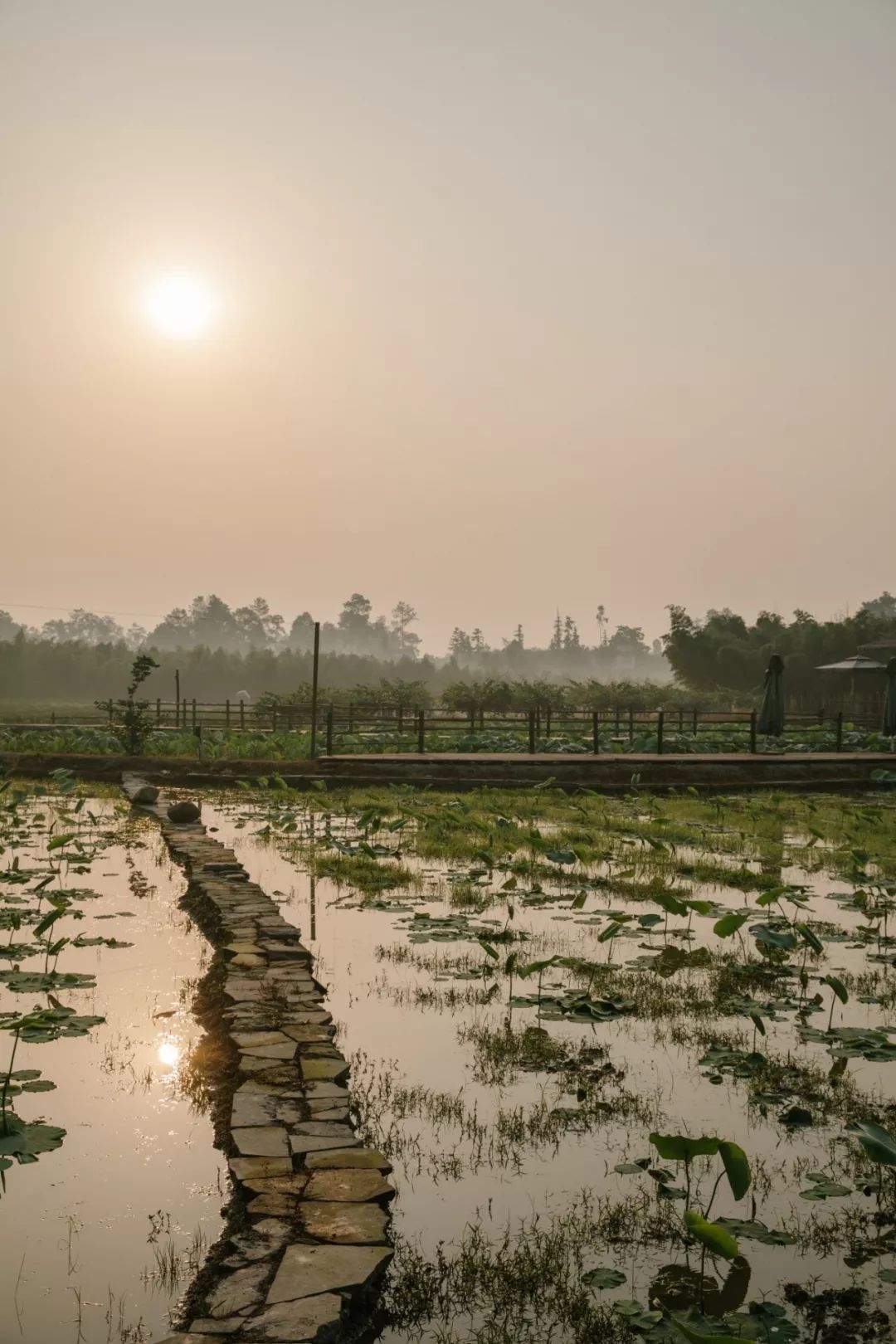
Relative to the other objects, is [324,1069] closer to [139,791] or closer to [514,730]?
[139,791]

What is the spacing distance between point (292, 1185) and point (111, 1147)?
0.91 metres

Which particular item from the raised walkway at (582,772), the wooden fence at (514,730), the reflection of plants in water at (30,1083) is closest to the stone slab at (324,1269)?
the reflection of plants in water at (30,1083)

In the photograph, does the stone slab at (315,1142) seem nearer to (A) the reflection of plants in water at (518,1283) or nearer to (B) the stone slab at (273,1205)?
(B) the stone slab at (273,1205)

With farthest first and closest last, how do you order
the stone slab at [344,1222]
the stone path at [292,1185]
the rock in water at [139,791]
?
1. the rock in water at [139,791]
2. the stone slab at [344,1222]
3. the stone path at [292,1185]

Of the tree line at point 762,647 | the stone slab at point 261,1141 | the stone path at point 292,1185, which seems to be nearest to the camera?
the stone path at point 292,1185

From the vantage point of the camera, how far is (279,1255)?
3.25 meters

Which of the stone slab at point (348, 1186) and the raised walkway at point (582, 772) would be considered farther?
the raised walkway at point (582, 772)

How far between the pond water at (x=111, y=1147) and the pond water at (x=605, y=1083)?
0.72m

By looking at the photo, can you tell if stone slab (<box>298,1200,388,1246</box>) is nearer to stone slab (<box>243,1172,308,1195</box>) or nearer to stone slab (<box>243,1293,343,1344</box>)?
stone slab (<box>243,1172,308,1195</box>)

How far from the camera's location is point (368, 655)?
116938 mm

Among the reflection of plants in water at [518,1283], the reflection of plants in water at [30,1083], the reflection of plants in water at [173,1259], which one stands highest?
the reflection of plants in water at [30,1083]

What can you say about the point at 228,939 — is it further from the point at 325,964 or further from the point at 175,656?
the point at 175,656

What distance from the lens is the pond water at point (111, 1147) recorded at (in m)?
3.16

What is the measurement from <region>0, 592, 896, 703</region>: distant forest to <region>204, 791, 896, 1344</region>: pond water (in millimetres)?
33907
